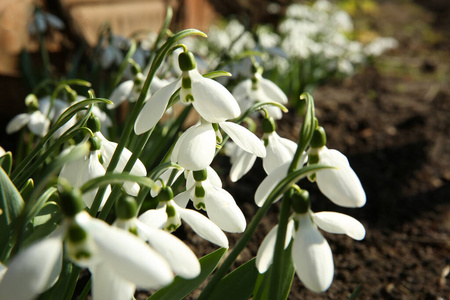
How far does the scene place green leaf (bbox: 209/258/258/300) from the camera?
918 mm

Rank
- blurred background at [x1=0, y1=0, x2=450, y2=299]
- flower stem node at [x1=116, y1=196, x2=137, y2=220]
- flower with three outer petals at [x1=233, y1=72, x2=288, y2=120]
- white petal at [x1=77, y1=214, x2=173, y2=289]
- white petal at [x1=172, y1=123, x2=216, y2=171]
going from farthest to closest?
blurred background at [x1=0, y1=0, x2=450, y2=299]
flower with three outer petals at [x1=233, y1=72, x2=288, y2=120]
white petal at [x1=172, y1=123, x2=216, y2=171]
flower stem node at [x1=116, y1=196, x2=137, y2=220]
white petal at [x1=77, y1=214, x2=173, y2=289]

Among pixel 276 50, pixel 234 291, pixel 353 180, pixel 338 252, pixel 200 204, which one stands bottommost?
pixel 338 252

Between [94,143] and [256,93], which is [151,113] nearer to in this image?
[94,143]

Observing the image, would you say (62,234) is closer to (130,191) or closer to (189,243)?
(130,191)

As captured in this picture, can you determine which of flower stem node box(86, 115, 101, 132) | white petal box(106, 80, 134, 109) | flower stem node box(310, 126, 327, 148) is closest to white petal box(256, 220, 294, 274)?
flower stem node box(310, 126, 327, 148)

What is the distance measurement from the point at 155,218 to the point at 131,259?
0.21m

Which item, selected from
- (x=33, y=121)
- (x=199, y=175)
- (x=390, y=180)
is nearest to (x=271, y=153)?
(x=199, y=175)

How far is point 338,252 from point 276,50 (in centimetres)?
78

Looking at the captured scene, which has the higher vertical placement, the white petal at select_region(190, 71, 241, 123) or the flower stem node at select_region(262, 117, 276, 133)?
the white petal at select_region(190, 71, 241, 123)

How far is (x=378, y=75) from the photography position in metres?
4.29

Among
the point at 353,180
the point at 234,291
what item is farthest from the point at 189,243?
Result: the point at 353,180

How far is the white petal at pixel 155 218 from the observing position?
73cm

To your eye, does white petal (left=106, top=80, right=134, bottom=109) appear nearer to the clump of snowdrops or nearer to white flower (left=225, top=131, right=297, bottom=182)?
the clump of snowdrops

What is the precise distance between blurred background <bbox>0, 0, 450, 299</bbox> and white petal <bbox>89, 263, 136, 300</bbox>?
2.63ft
